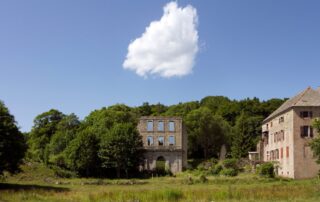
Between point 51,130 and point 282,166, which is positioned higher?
point 51,130

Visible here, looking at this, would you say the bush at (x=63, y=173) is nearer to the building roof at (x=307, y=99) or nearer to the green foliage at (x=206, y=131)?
the building roof at (x=307, y=99)

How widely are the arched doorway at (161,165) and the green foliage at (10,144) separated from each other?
24.6m

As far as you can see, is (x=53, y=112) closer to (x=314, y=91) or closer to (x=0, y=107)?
(x=0, y=107)

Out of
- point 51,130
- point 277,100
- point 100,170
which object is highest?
point 277,100

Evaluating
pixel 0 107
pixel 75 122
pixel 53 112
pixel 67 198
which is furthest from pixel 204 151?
pixel 67 198

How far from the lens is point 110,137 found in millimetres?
55344

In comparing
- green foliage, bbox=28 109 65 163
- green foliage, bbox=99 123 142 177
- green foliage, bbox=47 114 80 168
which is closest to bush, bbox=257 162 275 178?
green foliage, bbox=99 123 142 177

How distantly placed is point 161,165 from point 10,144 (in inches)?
1132

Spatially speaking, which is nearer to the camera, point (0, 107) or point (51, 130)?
point (0, 107)

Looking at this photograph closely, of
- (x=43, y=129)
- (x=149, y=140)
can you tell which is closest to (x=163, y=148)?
(x=149, y=140)

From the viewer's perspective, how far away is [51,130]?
262 ft

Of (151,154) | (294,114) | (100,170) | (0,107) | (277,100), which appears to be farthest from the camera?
(277,100)

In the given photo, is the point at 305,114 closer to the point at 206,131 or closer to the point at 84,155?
the point at 84,155

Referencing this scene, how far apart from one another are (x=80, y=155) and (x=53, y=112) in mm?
30906
